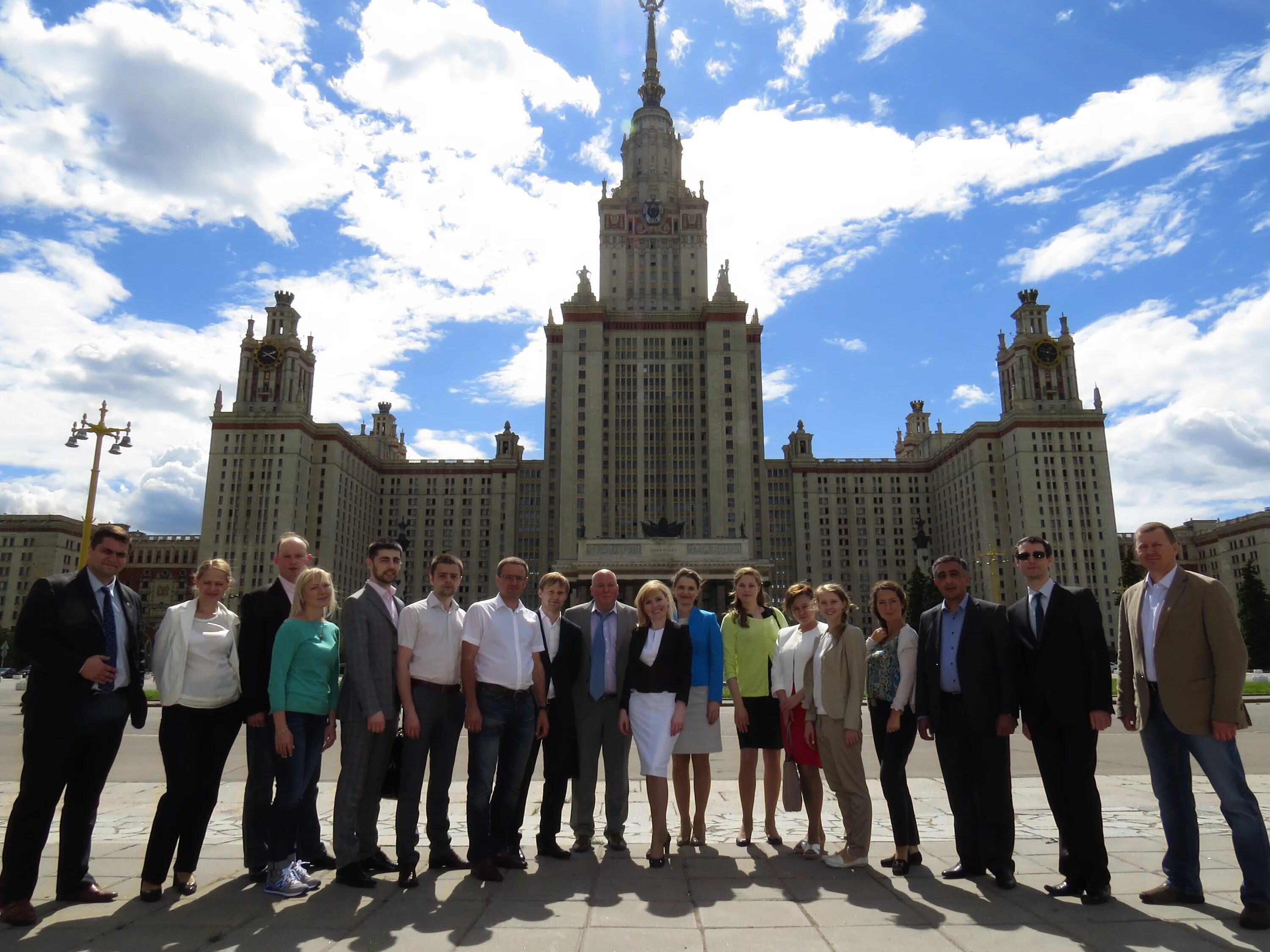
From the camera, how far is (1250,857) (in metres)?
5.74

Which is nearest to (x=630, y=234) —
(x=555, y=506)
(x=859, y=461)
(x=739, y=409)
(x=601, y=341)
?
(x=601, y=341)

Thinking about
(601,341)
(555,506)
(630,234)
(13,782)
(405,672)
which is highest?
(630,234)

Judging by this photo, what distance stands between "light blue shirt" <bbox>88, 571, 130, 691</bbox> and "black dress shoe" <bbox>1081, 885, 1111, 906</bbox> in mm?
7804

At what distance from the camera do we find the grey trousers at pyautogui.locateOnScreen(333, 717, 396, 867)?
22.2 ft

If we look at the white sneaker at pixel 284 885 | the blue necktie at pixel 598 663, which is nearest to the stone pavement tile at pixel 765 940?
the blue necktie at pixel 598 663

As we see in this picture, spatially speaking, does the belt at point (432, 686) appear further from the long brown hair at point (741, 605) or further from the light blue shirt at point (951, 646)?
the light blue shirt at point (951, 646)

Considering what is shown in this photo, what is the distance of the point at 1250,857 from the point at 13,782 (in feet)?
47.6

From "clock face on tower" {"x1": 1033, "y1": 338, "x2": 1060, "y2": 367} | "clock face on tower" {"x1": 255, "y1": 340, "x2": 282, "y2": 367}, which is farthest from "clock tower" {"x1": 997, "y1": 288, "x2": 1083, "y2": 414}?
"clock face on tower" {"x1": 255, "y1": 340, "x2": 282, "y2": 367}

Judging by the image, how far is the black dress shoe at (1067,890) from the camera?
20.6 feet

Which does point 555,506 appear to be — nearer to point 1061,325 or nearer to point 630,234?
point 630,234

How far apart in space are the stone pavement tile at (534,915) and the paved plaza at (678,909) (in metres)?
0.02

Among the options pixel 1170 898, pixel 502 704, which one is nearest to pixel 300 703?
pixel 502 704

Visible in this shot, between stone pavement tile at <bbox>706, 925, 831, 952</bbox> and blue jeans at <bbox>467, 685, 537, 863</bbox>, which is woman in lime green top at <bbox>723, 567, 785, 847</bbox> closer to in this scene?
blue jeans at <bbox>467, 685, 537, 863</bbox>

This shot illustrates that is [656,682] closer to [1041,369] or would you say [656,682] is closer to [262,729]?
[262,729]
